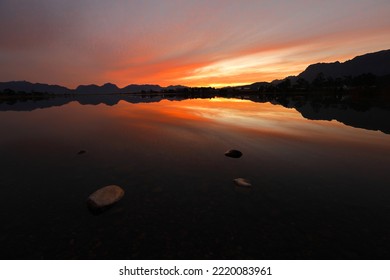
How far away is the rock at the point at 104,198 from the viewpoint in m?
11.0

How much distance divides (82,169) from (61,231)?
8.63 m

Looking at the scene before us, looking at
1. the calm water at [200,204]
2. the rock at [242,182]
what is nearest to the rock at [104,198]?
the calm water at [200,204]

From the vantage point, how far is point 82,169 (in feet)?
56.2

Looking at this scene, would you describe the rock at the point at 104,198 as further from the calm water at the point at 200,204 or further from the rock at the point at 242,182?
the rock at the point at 242,182

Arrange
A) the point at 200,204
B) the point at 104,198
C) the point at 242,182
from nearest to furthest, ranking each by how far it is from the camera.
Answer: the point at 104,198 → the point at 200,204 → the point at 242,182

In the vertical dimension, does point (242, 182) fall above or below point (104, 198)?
below

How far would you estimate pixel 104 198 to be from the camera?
11453 millimetres

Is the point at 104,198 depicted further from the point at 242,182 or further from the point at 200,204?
the point at 242,182

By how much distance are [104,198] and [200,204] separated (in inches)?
227

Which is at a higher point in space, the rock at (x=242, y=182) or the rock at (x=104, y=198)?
the rock at (x=104, y=198)

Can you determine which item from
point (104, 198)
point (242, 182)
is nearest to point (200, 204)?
point (242, 182)

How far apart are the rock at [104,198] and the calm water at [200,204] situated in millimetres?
514
